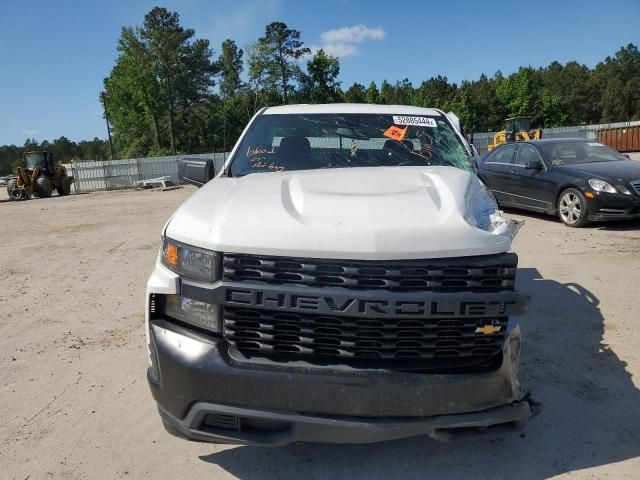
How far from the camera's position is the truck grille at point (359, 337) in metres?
2.09

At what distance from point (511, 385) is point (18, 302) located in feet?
18.1

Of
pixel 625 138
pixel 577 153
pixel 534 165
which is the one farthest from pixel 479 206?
pixel 625 138

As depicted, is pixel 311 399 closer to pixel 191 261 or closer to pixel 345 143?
pixel 191 261

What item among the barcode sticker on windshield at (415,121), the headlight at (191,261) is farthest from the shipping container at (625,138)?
the headlight at (191,261)

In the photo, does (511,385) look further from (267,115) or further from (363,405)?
(267,115)

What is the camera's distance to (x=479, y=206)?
2500 mm

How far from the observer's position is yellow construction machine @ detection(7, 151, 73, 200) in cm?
2448

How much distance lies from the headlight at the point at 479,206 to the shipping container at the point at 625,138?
116 feet

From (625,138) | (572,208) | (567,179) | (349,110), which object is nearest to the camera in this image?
(349,110)

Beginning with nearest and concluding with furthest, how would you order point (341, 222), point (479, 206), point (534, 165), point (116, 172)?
point (341, 222) → point (479, 206) → point (534, 165) → point (116, 172)

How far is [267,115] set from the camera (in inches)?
163

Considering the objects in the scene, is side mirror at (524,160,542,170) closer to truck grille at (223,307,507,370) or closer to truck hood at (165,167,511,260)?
truck hood at (165,167,511,260)

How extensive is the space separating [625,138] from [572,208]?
29646 mm

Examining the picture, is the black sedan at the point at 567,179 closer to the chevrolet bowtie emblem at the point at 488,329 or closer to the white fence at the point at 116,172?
the chevrolet bowtie emblem at the point at 488,329
